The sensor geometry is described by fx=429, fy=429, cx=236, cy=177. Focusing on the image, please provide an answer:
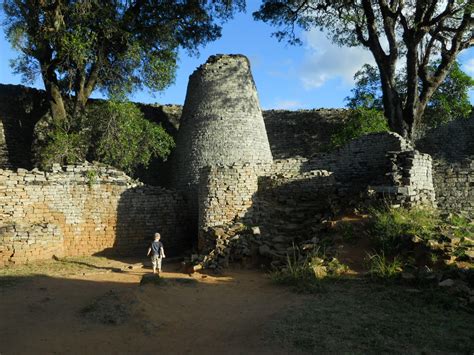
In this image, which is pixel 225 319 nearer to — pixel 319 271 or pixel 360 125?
pixel 319 271

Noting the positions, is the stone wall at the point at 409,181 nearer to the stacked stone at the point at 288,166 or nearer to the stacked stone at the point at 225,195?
the stacked stone at the point at 288,166

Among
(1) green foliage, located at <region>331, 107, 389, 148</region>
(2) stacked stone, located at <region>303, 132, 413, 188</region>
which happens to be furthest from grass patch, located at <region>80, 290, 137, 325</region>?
(1) green foliage, located at <region>331, 107, 389, 148</region>

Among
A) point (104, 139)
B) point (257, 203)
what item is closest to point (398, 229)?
point (257, 203)

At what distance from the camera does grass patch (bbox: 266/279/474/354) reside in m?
4.30

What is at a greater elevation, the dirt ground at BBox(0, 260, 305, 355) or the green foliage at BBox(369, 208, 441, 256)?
the green foliage at BBox(369, 208, 441, 256)

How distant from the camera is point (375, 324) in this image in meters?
4.89

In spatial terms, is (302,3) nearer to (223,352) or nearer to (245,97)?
(245,97)

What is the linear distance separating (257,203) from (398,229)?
11.3 ft

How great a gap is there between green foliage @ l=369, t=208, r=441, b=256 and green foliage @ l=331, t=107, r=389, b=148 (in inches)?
267

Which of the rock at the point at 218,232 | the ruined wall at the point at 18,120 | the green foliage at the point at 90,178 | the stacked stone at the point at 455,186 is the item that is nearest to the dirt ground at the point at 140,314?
the rock at the point at 218,232

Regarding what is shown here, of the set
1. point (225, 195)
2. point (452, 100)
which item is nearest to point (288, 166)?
point (225, 195)

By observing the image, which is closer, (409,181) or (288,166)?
(409,181)

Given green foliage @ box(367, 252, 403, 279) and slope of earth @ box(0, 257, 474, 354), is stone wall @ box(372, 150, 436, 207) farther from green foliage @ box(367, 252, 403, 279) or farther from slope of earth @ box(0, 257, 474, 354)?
slope of earth @ box(0, 257, 474, 354)

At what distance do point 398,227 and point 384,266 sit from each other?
120cm
